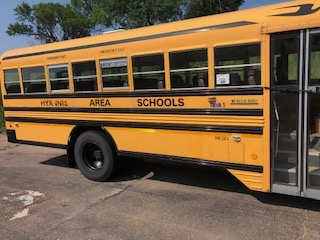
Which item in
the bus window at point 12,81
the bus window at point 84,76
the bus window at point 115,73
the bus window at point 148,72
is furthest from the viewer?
the bus window at point 12,81

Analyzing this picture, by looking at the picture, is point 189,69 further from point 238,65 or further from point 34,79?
point 34,79

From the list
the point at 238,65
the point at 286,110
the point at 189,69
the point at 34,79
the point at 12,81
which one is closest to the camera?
the point at 286,110

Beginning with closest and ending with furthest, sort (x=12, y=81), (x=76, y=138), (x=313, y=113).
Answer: (x=313, y=113), (x=76, y=138), (x=12, y=81)

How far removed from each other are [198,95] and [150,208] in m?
1.65

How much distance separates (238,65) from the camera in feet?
14.8

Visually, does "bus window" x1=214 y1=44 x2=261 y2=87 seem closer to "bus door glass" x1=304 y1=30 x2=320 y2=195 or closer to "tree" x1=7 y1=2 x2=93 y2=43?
"bus door glass" x1=304 y1=30 x2=320 y2=195

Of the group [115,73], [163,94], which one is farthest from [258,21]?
[115,73]

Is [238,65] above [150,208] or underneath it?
above

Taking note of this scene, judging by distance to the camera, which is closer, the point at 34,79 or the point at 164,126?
the point at 164,126

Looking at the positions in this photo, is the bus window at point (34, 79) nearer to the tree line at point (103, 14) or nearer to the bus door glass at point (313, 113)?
the bus door glass at point (313, 113)

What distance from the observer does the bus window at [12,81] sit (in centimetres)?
718

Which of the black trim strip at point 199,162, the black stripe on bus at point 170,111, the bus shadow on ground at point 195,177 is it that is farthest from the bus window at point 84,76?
the bus shadow on ground at point 195,177

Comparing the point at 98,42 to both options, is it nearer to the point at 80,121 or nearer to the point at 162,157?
the point at 80,121

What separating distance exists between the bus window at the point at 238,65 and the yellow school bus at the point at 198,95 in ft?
0.04
